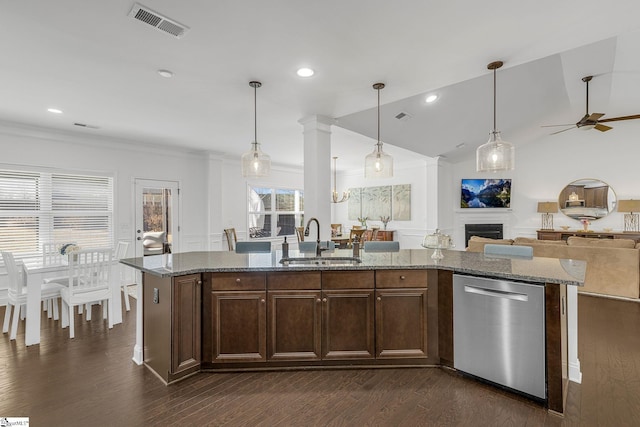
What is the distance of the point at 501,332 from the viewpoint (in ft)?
Answer: 7.47

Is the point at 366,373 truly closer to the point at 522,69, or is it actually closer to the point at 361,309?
the point at 361,309

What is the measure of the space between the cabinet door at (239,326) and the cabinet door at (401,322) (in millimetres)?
959

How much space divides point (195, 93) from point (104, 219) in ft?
10.9

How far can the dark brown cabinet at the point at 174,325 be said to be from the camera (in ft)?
7.97

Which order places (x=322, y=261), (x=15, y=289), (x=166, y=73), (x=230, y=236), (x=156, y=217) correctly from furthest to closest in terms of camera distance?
(x=230, y=236) → (x=156, y=217) → (x=15, y=289) → (x=166, y=73) → (x=322, y=261)

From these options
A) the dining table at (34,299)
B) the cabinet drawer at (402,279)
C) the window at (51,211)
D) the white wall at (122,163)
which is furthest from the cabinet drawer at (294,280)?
the white wall at (122,163)

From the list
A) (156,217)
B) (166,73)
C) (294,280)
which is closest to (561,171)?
(294,280)

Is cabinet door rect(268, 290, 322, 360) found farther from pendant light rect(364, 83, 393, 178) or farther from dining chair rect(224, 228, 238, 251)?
dining chair rect(224, 228, 238, 251)

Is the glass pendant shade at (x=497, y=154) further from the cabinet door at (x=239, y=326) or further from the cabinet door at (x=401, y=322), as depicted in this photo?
the cabinet door at (x=239, y=326)

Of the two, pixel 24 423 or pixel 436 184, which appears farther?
pixel 436 184

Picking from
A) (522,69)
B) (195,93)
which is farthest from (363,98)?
(522,69)

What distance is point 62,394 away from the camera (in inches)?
90.0

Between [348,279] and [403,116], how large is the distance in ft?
10.9

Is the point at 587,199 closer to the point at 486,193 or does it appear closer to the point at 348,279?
the point at 486,193
